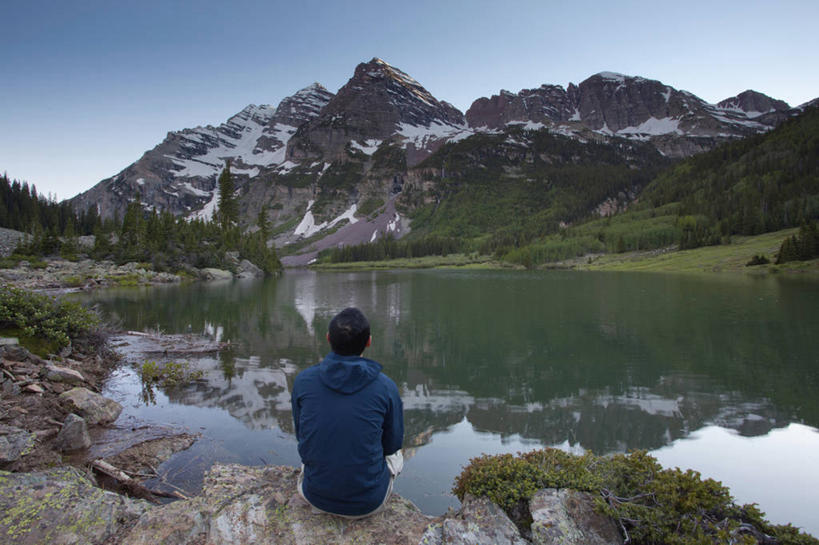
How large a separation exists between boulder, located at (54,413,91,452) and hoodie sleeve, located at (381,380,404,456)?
22.5 ft

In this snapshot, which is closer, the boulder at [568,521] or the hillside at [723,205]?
the boulder at [568,521]

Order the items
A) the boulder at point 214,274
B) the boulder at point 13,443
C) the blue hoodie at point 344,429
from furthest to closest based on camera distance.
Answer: the boulder at point 214,274 < the boulder at point 13,443 < the blue hoodie at point 344,429

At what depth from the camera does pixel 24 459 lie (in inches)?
247

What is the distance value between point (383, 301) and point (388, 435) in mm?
36430

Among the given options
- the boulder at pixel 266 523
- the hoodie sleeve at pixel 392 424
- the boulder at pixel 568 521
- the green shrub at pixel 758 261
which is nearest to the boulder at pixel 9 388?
the boulder at pixel 266 523

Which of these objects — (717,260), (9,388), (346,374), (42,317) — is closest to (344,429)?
(346,374)

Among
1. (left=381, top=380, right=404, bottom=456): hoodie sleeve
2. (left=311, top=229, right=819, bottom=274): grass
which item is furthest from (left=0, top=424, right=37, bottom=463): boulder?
(left=311, top=229, right=819, bottom=274): grass

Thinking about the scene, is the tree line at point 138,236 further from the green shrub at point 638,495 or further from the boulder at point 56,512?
the green shrub at point 638,495

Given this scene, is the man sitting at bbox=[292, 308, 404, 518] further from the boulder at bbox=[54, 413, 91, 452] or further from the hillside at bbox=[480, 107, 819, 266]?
the hillside at bbox=[480, 107, 819, 266]

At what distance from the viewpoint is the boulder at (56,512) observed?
4.00 m

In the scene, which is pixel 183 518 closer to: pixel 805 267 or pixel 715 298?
pixel 715 298

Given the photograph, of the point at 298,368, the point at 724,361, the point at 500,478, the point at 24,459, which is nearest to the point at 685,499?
the point at 500,478

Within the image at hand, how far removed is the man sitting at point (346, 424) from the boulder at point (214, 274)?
274ft

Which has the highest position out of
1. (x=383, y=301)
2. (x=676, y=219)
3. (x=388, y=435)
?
(x=676, y=219)
